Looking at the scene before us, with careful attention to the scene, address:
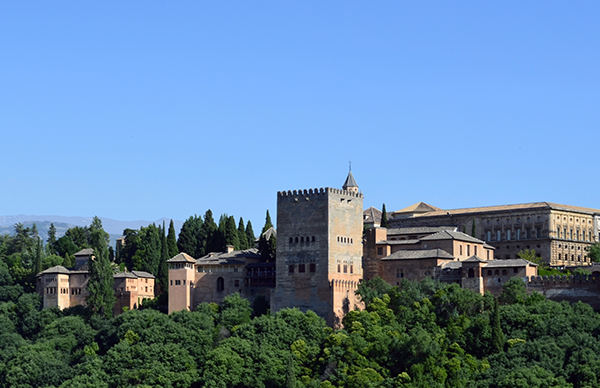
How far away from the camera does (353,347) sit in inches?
2608

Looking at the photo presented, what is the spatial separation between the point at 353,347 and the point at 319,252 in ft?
34.5

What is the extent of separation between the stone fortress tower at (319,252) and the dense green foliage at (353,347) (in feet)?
6.66

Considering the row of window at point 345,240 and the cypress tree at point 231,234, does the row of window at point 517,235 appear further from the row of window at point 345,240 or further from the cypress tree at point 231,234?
the cypress tree at point 231,234

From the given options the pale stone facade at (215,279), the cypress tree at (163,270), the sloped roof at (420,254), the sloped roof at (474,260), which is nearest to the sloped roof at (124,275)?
the cypress tree at (163,270)

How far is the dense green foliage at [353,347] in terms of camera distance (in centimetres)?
6172

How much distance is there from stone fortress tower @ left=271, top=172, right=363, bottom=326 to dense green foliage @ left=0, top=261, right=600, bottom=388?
6.66ft

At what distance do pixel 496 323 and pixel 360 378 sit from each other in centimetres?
950

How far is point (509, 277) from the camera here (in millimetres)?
73000

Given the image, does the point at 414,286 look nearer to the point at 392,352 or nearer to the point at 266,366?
the point at 392,352

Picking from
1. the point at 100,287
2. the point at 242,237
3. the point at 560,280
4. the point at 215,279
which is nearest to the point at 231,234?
the point at 242,237

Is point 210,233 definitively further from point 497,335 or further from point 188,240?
point 497,335

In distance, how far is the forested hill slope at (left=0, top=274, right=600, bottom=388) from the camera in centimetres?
6172

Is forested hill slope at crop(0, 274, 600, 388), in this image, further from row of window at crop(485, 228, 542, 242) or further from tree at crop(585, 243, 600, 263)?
row of window at crop(485, 228, 542, 242)

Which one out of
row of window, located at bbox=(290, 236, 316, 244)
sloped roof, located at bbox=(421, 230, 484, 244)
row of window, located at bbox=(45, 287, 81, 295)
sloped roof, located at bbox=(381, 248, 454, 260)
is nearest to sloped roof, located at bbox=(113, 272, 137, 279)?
row of window, located at bbox=(45, 287, 81, 295)
